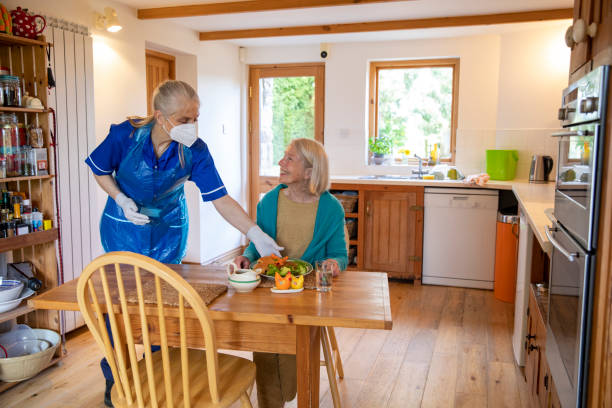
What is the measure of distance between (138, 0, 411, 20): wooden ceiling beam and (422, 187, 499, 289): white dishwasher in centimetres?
174

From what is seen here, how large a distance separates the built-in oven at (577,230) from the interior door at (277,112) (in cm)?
390

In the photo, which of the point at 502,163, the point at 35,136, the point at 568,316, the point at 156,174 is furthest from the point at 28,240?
the point at 502,163

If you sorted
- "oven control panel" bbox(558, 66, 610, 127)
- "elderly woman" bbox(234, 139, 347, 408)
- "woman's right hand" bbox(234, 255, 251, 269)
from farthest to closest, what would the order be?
"elderly woman" bbox(234, 139, 347, 408) → "woman's right hand" bbox(234, 255, 251, 269) → "oven control panel" bbox(558, 66, 610, 127)

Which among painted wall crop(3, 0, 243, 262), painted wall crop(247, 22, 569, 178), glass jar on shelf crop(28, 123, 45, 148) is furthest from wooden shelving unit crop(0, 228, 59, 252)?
painted wall crop(247, 22, 569, 178)

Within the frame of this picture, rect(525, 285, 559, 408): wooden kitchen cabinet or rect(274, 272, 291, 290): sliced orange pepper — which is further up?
rect(274, 272, 291, 290): sliced orange pepper

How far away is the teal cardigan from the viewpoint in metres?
2.25

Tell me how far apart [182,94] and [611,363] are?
1744mm

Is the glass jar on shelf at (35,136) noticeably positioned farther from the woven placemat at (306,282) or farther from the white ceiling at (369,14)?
the woven placemat at (306,282)

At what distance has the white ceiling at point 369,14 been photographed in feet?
12.3

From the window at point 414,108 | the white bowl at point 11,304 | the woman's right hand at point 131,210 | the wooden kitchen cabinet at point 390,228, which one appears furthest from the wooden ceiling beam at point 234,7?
the white bowl at point 11,304

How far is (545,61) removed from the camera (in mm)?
4488

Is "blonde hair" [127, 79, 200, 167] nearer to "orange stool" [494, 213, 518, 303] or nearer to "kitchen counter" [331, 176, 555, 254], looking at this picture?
"kitchen counter" [331, 176, 555, 254]

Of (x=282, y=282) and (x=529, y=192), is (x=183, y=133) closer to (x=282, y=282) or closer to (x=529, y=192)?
(x=282, y=282)

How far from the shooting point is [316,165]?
229 cm
